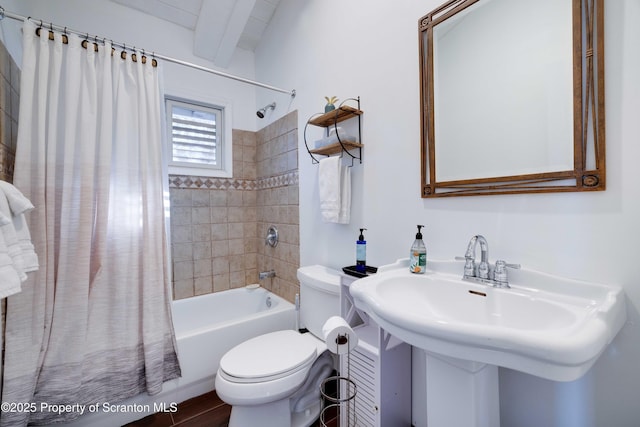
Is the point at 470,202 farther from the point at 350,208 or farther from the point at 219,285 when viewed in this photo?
the point at 219,285

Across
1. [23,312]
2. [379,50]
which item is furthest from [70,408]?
[379,50]

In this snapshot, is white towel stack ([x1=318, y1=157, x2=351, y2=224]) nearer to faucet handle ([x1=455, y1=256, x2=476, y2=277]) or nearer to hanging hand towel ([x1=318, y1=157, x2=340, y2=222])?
hanging hand towel ([x1=318, y1=157, x2=340, y2=222])

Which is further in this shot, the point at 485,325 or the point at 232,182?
the point at 232,182

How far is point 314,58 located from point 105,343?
6.91ft

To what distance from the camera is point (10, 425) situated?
1114 mm

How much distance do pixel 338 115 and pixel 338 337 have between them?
1142mm

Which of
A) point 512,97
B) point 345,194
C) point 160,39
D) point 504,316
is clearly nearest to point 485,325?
point 504,316

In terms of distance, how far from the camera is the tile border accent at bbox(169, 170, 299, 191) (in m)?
2.14

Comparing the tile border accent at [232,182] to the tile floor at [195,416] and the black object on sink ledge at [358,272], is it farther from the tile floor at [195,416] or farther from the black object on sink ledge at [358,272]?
the tile floor at [195,416]

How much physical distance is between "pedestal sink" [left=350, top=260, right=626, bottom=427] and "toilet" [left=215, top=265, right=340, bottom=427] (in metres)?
0.52

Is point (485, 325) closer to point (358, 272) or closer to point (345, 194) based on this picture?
point (358, 272)

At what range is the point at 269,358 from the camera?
1.25 metres

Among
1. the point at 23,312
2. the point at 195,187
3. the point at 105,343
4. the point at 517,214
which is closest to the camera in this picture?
the point at 517,214

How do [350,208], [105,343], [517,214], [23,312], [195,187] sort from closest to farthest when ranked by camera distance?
[517,214] → [23,312] → [105,343] → [350,208] → [195,187]
